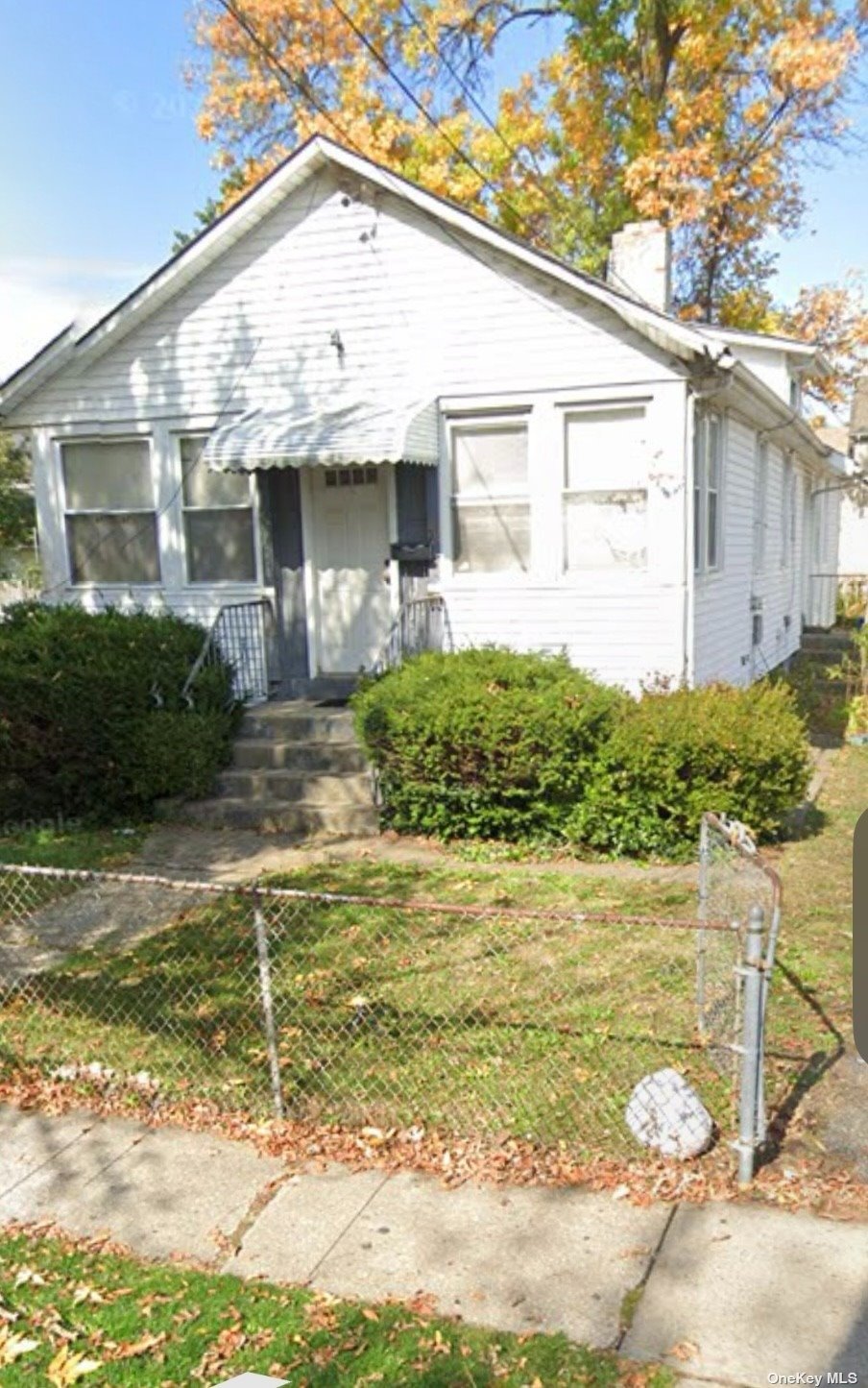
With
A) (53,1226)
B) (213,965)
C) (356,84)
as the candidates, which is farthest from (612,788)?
(356,84)

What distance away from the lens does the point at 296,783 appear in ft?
28.7

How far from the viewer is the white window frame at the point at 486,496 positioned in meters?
9.82

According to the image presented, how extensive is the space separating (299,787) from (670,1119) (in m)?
5.46

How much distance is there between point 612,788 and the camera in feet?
24.9

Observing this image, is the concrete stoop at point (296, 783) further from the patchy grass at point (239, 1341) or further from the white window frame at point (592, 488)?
the patchy grass at point (239, 1341)

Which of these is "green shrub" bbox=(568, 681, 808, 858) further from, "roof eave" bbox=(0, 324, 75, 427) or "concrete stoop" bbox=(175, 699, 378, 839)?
"roof eave" bbox=(0, 324, 75, 427)

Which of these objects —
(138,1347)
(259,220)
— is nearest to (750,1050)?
(138,1347)

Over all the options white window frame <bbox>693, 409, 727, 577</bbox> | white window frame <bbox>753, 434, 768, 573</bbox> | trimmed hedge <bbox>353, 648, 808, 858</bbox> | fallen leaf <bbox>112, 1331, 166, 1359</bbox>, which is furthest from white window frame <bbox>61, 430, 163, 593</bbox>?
fallen leaf <bbox>112, 1331, 166, 1359</bbox>

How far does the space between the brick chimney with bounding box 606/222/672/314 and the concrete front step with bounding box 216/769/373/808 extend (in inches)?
273

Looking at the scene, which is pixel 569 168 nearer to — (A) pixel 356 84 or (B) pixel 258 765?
A: (A) pixel 356 84

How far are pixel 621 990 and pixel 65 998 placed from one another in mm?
3011

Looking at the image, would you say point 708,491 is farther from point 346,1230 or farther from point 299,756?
point 346,1230

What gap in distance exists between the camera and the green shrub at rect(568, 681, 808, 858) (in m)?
7.29

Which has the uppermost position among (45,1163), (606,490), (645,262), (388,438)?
(645,262)
